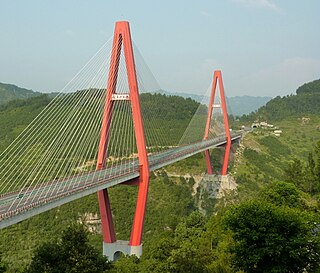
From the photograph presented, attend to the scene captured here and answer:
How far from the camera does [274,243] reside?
15.6 meters

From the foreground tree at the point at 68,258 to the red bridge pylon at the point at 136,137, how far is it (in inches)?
331

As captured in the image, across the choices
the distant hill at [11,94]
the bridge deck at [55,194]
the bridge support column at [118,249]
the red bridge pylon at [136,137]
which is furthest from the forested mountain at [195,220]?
the distant hill at [11,94]

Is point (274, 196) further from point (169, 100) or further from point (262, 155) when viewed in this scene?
point (169, 100)

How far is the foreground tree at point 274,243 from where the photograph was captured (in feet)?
51.1

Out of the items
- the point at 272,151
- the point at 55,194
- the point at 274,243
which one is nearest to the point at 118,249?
the point at 55,194

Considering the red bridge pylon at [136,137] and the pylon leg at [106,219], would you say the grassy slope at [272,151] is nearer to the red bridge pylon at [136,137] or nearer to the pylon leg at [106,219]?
the red bridge pylon at [136,137]

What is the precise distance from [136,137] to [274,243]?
10.5 m

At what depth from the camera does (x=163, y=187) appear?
41.7 metres

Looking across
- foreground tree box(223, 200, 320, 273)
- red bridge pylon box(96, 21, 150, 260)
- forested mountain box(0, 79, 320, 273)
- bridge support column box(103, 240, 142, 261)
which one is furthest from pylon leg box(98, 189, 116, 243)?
foreground tree box(223, 200, 320, 273)

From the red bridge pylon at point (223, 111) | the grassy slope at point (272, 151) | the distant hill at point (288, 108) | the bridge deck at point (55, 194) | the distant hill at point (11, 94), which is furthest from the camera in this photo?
the distant hill at point (11, 94)

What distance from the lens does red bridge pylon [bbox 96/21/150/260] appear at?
931 inches

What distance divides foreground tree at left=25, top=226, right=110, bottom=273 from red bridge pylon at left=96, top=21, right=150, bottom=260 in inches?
331

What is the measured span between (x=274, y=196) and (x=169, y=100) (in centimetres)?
4818

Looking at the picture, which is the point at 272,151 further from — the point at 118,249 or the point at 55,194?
the point at 55,194
